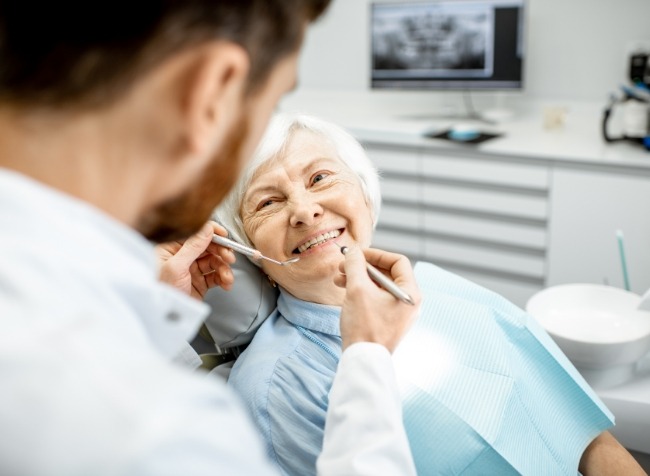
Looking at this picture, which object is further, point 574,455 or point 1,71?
point 574,455

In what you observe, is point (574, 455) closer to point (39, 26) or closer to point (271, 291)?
point (271, 291)

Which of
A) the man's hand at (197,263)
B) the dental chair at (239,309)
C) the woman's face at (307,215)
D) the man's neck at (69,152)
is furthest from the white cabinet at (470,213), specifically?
the man's neck at (69,152)

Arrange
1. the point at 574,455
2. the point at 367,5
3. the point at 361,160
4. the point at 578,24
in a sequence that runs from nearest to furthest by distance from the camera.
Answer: the point at 574,455, the point at 361,160, the point at 578,24, the point at 367,5

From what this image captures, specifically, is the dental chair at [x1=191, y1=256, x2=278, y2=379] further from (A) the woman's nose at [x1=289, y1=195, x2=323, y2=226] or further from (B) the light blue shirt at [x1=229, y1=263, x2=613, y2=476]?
(A) the woman's nose at [x1=289, y1=195, x2=323, y2=226]

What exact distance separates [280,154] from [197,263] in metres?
0.30

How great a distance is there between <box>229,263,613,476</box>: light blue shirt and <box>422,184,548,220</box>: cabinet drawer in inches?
62.1

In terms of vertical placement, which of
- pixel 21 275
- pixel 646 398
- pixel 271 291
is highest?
pixel 21 275

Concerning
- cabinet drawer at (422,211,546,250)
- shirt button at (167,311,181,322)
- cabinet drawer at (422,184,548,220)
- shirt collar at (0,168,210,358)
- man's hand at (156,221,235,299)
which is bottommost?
cabinet drawer at (422,211,546,250)

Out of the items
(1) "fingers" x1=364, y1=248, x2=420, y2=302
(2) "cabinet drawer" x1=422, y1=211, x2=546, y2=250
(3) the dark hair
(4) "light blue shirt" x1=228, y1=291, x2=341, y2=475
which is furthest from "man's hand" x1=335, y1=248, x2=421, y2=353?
(2) "cabinet drawer" x1=422, y1=211, x2=546, y2=250

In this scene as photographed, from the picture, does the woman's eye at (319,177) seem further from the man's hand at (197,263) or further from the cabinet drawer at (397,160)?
the cabinet drawer at (397,160)

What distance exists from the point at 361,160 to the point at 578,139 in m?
1.88

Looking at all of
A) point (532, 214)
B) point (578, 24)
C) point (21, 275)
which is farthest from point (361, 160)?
point (578, 24)

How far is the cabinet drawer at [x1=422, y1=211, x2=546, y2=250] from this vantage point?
10.2ft

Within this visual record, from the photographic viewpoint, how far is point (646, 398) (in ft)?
4.77
